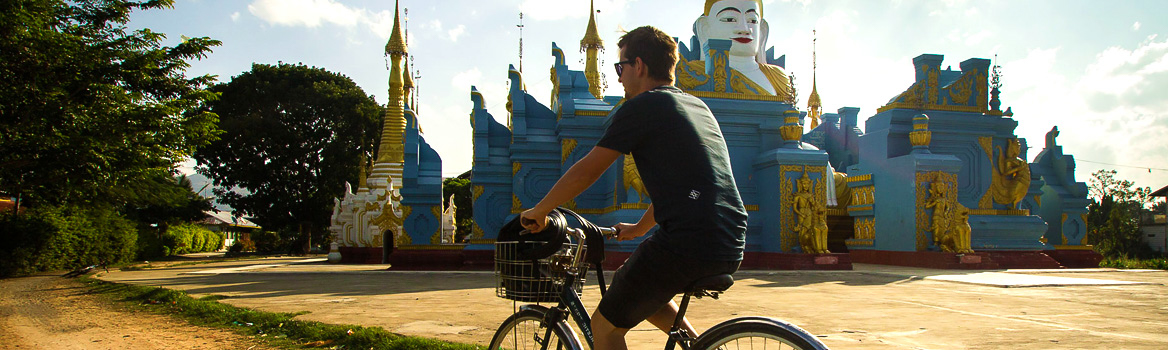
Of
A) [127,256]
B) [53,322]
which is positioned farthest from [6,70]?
[127,256]

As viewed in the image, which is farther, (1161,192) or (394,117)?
(1161,192)

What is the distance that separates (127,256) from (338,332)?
1638 centimetres

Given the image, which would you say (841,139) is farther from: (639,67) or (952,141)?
(639,67)

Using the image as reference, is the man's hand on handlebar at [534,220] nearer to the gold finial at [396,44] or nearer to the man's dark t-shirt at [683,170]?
the man's dark t-shirt at [683,170]

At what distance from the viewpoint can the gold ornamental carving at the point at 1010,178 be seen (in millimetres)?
16484

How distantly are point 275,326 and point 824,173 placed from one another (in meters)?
11.3

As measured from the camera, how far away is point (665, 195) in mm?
2412

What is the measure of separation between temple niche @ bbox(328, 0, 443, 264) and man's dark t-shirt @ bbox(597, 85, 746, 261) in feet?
45.4

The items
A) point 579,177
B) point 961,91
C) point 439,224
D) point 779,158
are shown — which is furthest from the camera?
point 439,224

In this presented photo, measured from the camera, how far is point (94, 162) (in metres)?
12.2

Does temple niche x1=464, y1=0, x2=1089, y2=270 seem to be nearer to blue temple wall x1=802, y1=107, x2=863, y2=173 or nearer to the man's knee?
blue temple wall x1=802, y1=107, x2=863, y2=173

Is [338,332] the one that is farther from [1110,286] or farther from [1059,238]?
[1059,238]

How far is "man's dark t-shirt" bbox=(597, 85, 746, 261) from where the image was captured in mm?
2318

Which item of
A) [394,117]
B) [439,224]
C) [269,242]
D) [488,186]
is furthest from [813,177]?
[269,242]
